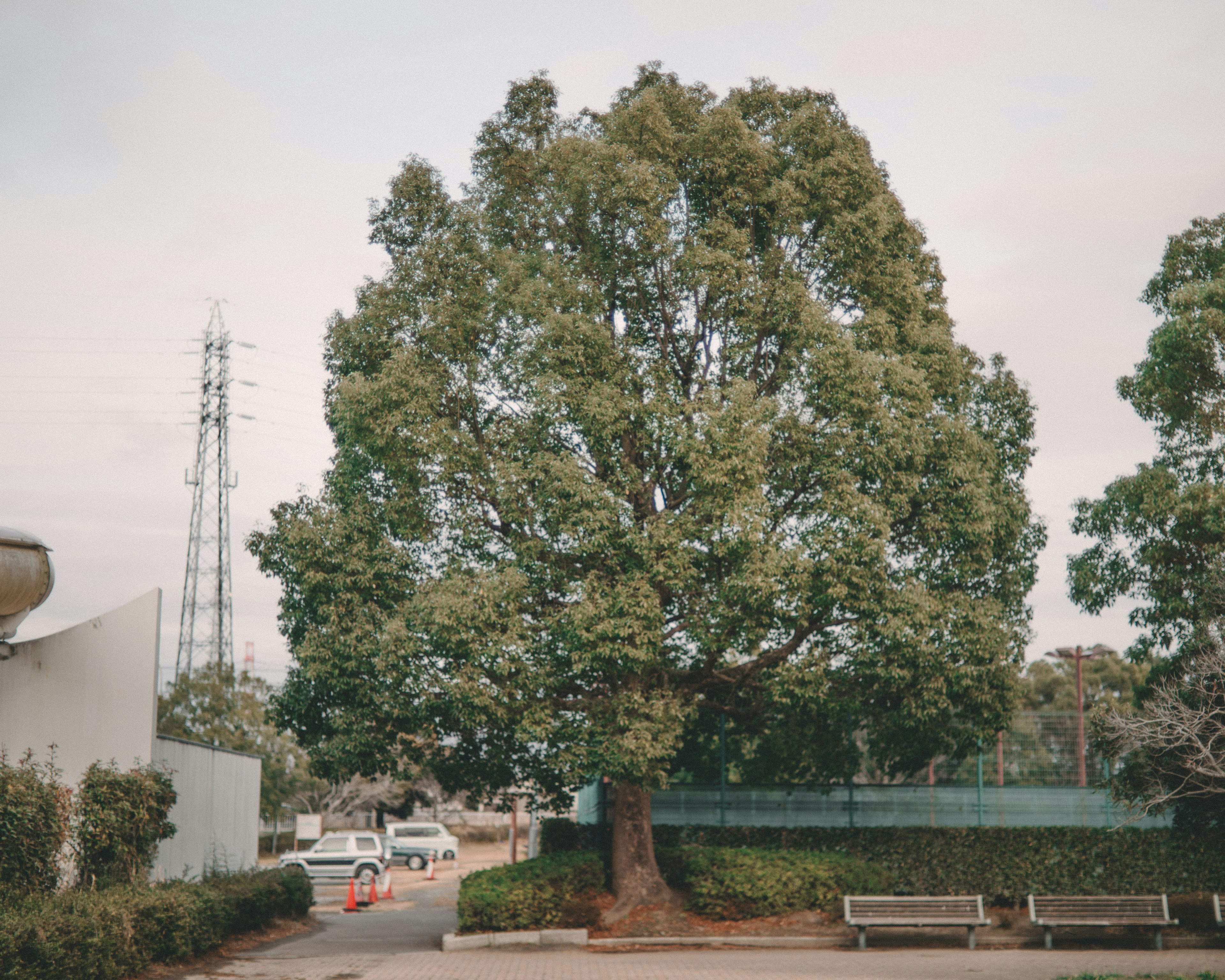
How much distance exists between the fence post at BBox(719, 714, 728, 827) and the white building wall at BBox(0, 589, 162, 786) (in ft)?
33.7

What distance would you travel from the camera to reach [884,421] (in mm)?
15953

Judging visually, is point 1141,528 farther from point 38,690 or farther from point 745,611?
point 38,690

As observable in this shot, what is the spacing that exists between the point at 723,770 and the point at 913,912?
4.89m

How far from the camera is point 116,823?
13.5 meters

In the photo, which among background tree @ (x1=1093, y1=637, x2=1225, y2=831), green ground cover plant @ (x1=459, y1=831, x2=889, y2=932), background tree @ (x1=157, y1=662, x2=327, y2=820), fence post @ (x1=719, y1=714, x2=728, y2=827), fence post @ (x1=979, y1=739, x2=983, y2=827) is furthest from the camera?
background tree @ (x1=157, y1=662, x2=327, y2=820)

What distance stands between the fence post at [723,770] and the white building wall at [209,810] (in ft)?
28.4

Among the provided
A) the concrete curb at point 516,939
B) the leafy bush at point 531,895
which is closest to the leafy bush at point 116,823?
the concrete curb at point 516,939

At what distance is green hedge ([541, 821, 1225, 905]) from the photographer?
1853cm

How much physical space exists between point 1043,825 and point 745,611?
25.4 ft

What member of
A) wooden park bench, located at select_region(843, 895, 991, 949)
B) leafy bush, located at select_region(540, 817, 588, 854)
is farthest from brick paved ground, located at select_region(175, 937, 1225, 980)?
leafy bush, located at select_region(540, 817, 588, 854)

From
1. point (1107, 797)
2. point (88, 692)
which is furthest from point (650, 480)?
point (1107, 797)

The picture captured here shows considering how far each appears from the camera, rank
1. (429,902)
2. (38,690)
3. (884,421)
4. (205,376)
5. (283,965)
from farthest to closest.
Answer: (205,376)
(429,902)
(884,421)
(283,965)
(38,690)

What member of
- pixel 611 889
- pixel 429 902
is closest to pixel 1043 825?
pixel 611 889

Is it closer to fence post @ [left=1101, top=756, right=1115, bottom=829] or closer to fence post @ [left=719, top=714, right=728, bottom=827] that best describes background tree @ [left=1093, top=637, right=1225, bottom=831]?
fence post @ [left=1101, top=756, right=1115, bottom=829]
